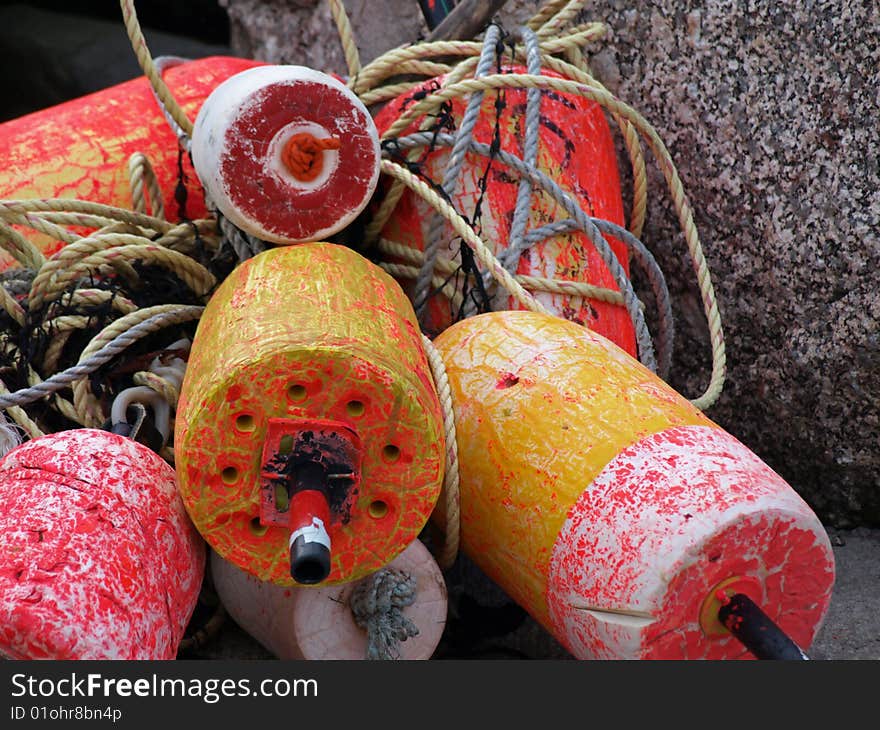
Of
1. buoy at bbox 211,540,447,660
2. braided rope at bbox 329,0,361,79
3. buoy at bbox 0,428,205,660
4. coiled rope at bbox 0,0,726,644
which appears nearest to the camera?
buoy at bbox 0,428,205,660

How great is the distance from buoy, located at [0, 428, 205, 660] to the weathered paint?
29.0 inches

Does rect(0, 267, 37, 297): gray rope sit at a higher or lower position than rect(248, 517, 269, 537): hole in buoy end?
lower

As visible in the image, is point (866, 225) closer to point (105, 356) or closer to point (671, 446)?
point (671, 446)

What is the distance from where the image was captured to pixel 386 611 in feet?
5.13

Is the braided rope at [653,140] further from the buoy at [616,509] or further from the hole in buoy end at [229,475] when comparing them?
the hole in buoy end at [229,475]

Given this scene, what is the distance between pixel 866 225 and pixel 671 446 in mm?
801

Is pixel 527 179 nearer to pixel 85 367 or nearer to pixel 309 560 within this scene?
pixel 85 367

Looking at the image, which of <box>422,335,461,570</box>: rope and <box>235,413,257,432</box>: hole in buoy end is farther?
<box>422,335,461,570</box>: rope

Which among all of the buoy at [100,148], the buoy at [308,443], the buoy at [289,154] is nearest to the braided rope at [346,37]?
the buoy at [100,148]

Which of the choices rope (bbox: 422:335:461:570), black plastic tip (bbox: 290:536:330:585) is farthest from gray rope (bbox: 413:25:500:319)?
black plastic tip (bbox: 290:536:330:585)

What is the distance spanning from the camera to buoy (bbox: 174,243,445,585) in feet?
4.39

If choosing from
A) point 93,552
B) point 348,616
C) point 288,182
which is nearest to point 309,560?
point 93,552

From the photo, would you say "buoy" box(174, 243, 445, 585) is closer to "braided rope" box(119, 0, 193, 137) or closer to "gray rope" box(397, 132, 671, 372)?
"gray rope" box(397, 132, 671, 372)

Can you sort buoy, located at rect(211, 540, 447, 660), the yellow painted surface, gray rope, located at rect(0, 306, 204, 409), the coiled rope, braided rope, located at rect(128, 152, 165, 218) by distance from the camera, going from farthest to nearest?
1. braided rope, located at rect(128, 152, 165, 218)
2. the coiled rope
3. gray rope, located at rect(0, 306, 204, 409)
4. buoy, located at rect(211, 540, 447, 660)
5. the yellow painted surface
